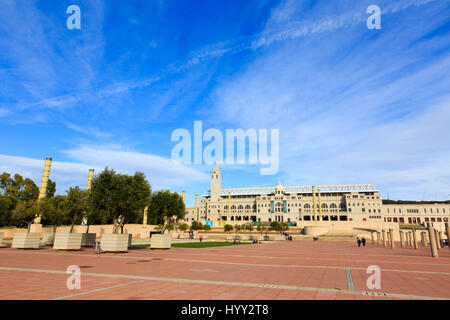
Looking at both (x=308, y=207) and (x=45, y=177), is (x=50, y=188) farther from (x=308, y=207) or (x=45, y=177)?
(x=308, y=207)

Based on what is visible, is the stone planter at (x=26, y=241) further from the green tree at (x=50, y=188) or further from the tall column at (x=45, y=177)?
the green tree at (x=50, y=188)

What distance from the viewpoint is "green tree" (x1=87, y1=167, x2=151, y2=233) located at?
→ 2656 centimetres

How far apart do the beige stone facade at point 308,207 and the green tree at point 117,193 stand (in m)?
84.5

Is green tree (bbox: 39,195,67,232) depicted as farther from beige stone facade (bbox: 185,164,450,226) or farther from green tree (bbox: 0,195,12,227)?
beige stone facade (bbox: 185,164,450,226)

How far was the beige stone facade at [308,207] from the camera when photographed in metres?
103

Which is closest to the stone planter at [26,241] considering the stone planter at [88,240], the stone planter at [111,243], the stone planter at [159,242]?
the stone planter at [88,240]

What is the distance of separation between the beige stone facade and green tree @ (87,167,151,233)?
84531mm

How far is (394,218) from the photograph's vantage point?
105750 millimetres

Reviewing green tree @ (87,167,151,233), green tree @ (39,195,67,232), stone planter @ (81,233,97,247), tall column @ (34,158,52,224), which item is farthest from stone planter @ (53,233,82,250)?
tall column @ (34,158,52,224)

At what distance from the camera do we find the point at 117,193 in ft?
86.8

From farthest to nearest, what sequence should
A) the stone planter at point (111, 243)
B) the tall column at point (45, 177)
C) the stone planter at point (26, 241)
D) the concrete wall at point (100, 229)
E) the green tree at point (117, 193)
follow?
the concrete wall at point (100, 229), the tall column at point (45, 177), the green tree at point (117, 193), the stone planter at point (26, 241), the stone planter at point (111, 243)
